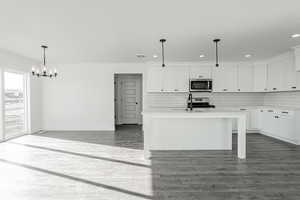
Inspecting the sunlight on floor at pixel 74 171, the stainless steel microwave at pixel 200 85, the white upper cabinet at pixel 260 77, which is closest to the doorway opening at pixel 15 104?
the sunlight on floor at pixel 74 171

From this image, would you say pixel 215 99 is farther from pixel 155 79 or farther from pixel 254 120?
pixel 155 79

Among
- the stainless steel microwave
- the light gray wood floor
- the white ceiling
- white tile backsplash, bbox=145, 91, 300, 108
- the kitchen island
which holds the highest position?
the white ceiling

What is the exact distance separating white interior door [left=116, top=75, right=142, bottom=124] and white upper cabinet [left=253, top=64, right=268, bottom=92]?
436cm

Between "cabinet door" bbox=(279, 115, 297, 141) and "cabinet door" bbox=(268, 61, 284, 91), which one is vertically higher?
"cabinet door" bbox=(268, 61, 284, 91)

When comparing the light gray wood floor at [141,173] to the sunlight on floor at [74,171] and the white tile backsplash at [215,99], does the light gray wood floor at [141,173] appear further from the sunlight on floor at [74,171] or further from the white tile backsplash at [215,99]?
the white tile backsplash at [215,99]

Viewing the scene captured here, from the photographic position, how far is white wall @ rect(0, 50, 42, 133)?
4.90m

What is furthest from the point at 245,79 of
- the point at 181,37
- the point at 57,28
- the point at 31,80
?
the point at 31,80

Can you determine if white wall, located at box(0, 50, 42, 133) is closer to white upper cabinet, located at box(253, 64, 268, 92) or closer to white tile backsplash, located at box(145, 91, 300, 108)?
white tile backsplash, located at box(145, 91, 300, 108)

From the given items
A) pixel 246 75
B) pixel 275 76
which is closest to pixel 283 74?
pixel 275 76

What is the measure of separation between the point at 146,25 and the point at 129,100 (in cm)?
533

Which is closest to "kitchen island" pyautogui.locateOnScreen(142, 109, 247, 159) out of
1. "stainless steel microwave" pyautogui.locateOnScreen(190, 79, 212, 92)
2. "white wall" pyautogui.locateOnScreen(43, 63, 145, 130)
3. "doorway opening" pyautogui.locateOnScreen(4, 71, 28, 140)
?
"stainless steel microwave" pyautogui.locateOnScreen(190, 79, 212, 92)

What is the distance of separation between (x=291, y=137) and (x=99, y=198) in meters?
4.83

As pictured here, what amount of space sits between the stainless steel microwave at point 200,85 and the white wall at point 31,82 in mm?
5103

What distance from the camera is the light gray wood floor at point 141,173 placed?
92.2 inches
